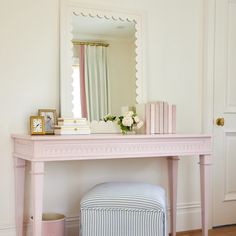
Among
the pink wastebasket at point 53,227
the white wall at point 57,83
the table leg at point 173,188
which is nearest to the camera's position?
the pink wastebasket at point 53,227

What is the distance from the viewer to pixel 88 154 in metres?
2.13

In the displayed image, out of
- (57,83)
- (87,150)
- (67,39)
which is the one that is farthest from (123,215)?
(67,39)

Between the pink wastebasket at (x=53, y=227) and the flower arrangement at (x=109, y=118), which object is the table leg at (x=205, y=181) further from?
the pink wastebasket at (x=53, y=227)

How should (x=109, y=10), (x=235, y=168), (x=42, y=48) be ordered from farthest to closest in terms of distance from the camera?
(x=235, y=168)
(x=109, y=10)
(x=42, y=48)

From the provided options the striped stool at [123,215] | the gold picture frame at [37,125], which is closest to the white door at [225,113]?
the striped stool at [123,215]

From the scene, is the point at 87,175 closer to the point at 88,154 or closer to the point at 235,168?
the point at 88,154

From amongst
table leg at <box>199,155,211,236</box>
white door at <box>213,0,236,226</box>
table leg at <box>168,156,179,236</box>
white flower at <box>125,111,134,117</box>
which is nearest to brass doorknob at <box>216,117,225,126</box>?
white door at <box>213,0,236,226</box>

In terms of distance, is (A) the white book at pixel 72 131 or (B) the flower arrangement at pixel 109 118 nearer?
(A) the white book at pixel 72 131

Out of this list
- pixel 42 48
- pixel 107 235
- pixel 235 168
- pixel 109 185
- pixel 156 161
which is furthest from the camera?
pixel 235 168

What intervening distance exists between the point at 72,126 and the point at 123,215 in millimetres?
662

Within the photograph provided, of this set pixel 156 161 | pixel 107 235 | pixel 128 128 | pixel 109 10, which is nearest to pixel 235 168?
pixel 156 161

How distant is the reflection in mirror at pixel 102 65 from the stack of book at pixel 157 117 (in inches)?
8.7

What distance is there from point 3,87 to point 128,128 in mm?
887

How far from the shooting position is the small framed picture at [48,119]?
2418 millimetres
